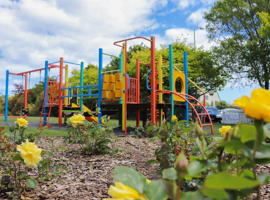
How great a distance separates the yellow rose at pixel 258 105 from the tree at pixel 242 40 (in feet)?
49.1

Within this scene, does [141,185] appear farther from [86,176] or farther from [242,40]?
[242,40]

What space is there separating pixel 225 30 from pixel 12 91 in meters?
17.2

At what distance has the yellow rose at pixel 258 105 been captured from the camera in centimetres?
49

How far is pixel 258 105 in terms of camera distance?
49 cm

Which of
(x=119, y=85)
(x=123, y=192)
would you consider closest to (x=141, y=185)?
(x=123, y=192)

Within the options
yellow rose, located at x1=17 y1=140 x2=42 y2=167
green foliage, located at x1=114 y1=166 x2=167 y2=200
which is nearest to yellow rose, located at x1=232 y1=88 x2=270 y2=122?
green foliage, located at x1=114 y1=166 x2=167 y2=200

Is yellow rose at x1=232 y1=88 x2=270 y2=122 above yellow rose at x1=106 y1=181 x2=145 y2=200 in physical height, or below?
above

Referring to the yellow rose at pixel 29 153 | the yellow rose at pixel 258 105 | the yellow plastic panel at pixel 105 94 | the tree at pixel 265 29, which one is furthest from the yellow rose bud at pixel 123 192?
the tree at pixel 265 29

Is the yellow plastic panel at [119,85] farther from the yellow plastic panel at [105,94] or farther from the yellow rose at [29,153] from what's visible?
the yellow rose at [29,153]

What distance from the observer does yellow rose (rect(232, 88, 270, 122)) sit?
1.61ft

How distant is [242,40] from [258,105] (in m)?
→ 16.9

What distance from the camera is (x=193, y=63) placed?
1636cm

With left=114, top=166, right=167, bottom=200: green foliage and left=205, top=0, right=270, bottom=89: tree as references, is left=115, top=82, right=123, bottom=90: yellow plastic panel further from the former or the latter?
left=205, top=0, right=270, bottom=89: tree

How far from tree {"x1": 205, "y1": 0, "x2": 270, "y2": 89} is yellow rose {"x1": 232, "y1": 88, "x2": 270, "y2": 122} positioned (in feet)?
49.1
